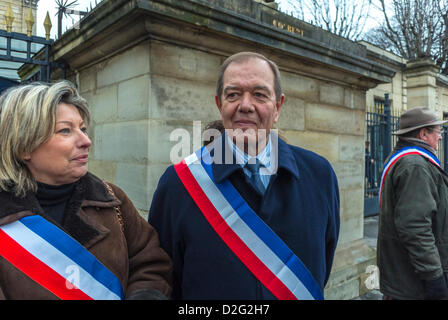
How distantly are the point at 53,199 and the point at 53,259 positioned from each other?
0.26m

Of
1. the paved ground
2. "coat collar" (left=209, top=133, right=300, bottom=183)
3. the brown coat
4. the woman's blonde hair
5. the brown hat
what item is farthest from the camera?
the paved ground

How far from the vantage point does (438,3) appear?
52.8 ft

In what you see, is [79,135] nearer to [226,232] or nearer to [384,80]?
[226,232]

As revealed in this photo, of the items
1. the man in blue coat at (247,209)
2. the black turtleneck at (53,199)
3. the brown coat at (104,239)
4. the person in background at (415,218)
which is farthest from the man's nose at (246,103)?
the person in background at (415,218)

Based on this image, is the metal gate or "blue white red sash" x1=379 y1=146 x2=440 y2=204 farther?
the metal gate

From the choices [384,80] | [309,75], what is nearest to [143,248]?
[309,75]

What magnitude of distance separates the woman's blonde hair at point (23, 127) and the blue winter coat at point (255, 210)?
22.4 inches

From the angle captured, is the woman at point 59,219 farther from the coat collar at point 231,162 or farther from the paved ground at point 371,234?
the paved ground at point 371,234

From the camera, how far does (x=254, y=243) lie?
1406 mm

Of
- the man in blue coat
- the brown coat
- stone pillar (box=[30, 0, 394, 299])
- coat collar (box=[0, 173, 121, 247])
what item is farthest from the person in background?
coat collar (box=[0, 173, 121, 247])

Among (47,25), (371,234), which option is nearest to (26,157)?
(47,25)

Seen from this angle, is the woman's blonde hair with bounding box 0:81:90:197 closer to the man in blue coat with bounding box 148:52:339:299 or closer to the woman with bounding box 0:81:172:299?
the woman with bounding box 0:81:172:299

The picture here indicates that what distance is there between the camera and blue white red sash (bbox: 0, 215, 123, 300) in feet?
3.98
